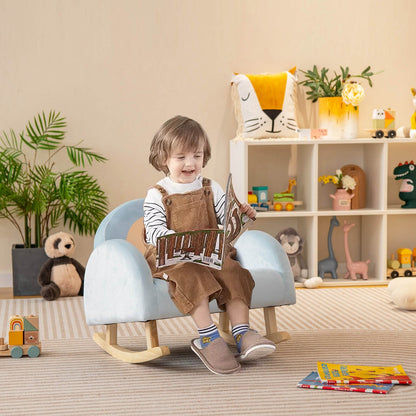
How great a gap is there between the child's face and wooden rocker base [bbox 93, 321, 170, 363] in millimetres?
490

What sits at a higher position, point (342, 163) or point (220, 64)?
point (220, 64)

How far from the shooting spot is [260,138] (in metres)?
3.79

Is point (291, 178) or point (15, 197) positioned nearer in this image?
point (15, 197)

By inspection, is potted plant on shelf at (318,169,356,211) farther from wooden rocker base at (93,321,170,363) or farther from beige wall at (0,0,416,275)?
wooden rocker base at (93,321,170,363)

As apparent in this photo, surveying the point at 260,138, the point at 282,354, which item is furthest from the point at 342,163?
the point at 282,354

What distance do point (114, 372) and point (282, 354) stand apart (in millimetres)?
560

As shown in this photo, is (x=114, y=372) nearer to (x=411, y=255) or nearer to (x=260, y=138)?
(x=260, y=138)

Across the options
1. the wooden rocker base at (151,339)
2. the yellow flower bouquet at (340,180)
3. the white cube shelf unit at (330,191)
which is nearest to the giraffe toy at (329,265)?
the white cube shelf unit at (330,191)

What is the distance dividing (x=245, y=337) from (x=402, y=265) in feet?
6.49

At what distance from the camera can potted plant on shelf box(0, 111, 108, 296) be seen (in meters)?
3.58

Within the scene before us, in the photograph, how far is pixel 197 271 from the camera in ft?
7.25

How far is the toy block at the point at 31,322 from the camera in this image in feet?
7.84

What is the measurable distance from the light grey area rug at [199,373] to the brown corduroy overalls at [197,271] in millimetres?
235

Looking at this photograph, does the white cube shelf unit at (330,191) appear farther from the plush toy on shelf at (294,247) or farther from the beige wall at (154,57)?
the beige wall at (154,57)
